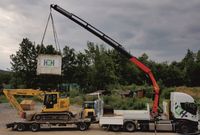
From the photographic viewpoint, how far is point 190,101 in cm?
2267

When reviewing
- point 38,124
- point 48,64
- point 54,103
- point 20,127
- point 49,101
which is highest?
point 48,64

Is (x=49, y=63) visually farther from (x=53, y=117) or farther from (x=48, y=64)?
(x=53, y=117)

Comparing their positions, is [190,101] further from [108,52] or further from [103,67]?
[108,52]

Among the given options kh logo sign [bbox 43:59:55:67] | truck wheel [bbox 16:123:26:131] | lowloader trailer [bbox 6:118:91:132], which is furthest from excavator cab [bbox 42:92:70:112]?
kh logo sign [bbox 43:59:55:67]

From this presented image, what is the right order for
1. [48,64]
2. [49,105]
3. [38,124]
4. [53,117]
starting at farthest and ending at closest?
[48,64]
[49,105]
[53,117]
[38,124]

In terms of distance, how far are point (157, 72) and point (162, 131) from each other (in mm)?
55733

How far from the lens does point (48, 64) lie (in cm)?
2509

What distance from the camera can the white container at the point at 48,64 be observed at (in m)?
25.0

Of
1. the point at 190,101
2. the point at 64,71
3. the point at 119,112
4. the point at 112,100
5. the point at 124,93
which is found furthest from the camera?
the point at 64,71

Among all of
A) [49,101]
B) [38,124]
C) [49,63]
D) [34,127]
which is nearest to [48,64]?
[49,63]

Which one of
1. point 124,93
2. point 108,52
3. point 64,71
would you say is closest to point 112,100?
point 124,93

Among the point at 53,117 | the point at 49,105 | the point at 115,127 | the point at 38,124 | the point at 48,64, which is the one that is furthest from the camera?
the point at 48,64

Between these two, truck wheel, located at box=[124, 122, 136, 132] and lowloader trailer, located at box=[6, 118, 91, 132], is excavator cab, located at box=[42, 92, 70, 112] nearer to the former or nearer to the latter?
lowloader trailer, located at box=[6, 118, 91, 132]

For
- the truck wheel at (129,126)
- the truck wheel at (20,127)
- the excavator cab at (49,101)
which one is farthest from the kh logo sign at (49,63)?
the truck wheel at (129,126)
